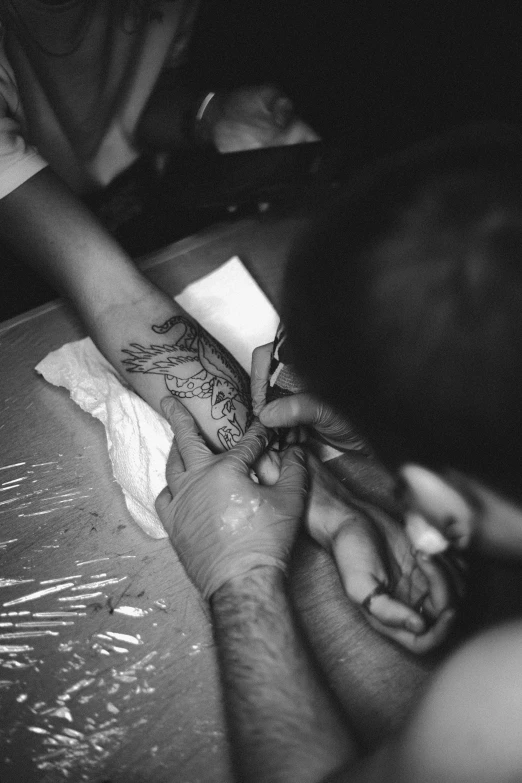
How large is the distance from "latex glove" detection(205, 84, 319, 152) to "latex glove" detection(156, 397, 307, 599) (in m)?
1.20

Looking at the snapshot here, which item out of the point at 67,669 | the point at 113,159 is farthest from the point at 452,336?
the point at 113,159

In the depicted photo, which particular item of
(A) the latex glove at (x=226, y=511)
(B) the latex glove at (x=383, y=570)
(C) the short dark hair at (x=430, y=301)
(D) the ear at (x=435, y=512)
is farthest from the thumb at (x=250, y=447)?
(C) the short dark hair at (x=430, y=301)

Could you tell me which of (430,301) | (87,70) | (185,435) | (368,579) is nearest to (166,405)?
(185,435)

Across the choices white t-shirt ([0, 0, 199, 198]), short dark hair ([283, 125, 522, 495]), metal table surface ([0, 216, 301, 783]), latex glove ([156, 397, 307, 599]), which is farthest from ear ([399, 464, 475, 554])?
white t-shirt ([0, 0, 199, 198])

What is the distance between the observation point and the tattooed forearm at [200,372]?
1055 mm

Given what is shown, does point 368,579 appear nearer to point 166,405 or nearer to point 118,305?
point 166,405

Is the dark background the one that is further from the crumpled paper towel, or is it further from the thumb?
the thumb

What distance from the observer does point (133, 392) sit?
43.2 inches

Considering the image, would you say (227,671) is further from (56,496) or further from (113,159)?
(113,159)

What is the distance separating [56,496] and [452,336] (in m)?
0.82

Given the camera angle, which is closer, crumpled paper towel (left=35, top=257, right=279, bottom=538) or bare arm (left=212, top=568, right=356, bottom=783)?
bare arm (left=212, top=568, right=356, bottom=783)

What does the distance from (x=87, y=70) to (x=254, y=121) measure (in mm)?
591

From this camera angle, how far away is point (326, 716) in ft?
2.15

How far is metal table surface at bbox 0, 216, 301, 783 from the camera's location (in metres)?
0.67
